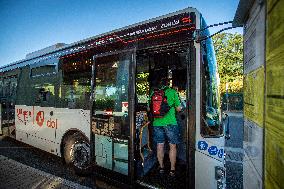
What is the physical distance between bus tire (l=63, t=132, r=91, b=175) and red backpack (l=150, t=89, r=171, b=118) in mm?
1750

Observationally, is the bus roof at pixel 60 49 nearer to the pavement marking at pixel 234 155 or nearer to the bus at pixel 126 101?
the bus at pixel 126 101

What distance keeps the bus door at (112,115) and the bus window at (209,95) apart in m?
1.32

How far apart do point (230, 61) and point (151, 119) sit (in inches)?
1249

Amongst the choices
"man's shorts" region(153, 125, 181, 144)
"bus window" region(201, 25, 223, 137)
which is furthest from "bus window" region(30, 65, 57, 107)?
"bus window" region(201, 25, 223, 137)

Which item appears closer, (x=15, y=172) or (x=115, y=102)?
(x=115, y=102)

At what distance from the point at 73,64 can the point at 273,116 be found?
500 cm

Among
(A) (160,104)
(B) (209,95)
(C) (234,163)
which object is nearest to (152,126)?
(A) (160,104)

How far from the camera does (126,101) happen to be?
4629 millimetres

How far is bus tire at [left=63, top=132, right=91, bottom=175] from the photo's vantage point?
5.67 metres

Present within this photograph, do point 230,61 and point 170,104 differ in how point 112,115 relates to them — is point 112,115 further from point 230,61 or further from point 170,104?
point 230,61

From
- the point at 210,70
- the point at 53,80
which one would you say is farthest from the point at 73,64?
the point at 210,70

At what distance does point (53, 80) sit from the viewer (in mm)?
6445

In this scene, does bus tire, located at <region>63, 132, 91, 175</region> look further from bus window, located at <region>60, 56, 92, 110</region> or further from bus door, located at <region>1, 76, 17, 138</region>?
bus door, located at <region>1, 76, 17, 138</region>

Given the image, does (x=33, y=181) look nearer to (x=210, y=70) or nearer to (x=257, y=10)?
(x=210, y=70)
